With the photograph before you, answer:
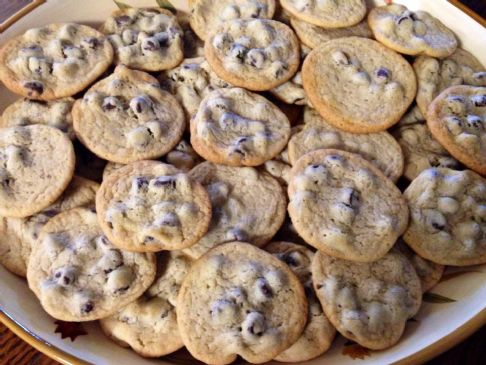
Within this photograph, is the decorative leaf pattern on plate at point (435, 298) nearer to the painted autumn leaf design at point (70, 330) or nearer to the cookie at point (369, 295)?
the cookie at point (369, 295)

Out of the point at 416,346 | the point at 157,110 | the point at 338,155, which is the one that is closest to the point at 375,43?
the point at 338,155

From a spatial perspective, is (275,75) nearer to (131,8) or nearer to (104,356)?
(131,8)

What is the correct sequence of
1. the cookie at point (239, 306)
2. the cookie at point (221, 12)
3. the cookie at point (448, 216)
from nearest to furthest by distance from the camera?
1. the cookie at point (239, 306)
2. the cookie at point (448, 216)
3. the cookie at point (221, 12)

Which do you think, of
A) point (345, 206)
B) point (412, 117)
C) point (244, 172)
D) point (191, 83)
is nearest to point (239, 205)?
point (244, 172)

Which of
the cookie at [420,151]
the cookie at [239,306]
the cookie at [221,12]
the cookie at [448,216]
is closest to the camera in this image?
the cookie at [239,306]

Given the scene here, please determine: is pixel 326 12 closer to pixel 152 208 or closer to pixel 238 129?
pixel 238 129

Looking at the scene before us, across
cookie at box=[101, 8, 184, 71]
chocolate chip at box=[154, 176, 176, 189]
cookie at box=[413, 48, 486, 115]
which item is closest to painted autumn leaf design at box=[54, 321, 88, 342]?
chocolate chip at box=[154, 176, 176, 189]

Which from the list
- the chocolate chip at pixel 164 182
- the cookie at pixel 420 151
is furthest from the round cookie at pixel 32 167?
the cookie at pixel 420 151
